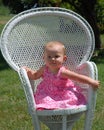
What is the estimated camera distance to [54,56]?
4102mm

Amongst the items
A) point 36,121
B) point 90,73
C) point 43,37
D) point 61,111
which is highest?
point 43,37

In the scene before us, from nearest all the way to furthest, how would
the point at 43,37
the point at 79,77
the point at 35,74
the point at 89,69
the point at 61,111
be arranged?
the point at 61,111
the point at 79,77
the point at 89,69
the point at 35,74
the point at 43,37

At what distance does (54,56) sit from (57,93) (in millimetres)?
333

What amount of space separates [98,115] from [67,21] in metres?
1.49

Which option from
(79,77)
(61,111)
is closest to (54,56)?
(79,77)

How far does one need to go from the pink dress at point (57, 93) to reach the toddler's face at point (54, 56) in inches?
2.7

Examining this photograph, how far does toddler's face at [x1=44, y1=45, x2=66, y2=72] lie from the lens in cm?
409

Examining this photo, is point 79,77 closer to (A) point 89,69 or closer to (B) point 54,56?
(A) point 89,69

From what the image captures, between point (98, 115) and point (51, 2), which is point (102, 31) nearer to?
point (51, 2)

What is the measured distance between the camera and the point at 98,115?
5566mm

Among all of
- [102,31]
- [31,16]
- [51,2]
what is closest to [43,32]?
[31,16]

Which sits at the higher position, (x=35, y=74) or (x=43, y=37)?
(x=43, y=37)

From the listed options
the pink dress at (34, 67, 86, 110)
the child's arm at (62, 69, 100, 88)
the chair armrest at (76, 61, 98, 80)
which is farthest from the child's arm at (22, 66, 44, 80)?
the chair armrest at (76, 61, 98, 80)

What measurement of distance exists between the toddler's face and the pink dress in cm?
7
